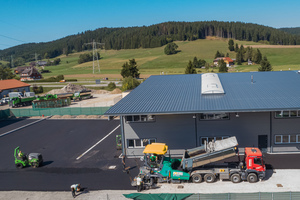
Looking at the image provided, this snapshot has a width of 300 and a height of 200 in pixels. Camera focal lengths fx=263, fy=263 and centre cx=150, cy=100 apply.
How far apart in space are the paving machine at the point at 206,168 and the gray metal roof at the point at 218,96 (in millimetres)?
4061

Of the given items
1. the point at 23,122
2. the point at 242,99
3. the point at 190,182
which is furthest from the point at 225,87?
the point at 23,122

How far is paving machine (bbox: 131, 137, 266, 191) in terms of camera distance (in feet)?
60.1

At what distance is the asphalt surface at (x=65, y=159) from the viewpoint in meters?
20.3

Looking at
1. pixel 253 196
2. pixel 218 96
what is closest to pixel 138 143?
pixel 218 96

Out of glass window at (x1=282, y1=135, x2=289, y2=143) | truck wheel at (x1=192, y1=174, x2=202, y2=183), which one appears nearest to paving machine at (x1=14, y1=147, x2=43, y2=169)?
truck wheel at (x1=192, y1=174, x2=202, y2=183)

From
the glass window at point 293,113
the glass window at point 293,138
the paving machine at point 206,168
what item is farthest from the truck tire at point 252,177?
the glass window at point 293,113

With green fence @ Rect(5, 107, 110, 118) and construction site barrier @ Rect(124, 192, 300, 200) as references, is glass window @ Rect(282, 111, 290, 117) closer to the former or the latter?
construction site barrier @ Rect(124, 192, 300, 200)

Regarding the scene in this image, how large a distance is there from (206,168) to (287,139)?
8883 mm

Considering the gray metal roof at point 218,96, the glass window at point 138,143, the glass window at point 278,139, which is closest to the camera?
the gray metal roof at point 218,96

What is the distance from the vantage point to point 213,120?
2344 cm

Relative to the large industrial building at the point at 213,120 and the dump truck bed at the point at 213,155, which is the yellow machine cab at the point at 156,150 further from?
the large industrial building at the point at 213,120

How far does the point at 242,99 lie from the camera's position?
2398 cm

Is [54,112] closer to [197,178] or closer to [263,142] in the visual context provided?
[197,178]

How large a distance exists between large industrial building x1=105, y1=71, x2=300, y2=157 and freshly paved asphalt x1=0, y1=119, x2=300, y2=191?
71.9 inches
